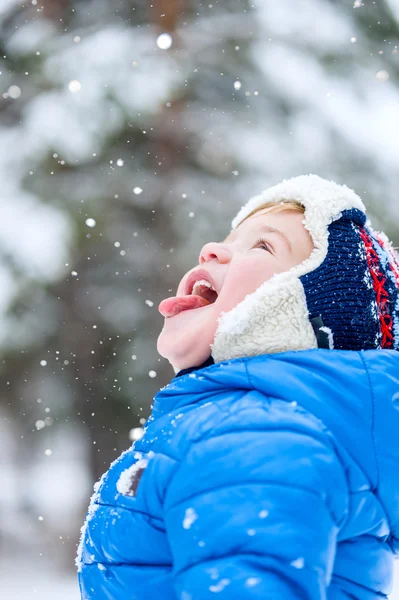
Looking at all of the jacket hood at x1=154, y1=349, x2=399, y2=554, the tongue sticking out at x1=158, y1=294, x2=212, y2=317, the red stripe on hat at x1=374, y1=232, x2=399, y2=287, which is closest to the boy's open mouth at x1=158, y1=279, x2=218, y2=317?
the tongue sticking out at x1=158, y1=294, x2=212, y2=317

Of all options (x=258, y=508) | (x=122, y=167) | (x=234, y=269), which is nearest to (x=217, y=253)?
(x=234, y=269)

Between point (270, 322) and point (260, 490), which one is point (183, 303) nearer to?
point (270, 322)

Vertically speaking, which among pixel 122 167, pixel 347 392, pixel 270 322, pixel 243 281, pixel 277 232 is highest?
pixel 122 167

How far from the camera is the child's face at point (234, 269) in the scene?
111cm

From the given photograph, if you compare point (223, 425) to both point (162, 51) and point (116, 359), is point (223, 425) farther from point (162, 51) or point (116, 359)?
point (162, 51)

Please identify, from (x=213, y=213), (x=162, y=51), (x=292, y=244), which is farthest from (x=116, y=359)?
(x=292, y=244)

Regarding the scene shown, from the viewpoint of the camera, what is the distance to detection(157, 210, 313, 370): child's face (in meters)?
1.11

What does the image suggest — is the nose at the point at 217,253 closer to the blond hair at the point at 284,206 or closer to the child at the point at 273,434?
the child at the point at 273,434

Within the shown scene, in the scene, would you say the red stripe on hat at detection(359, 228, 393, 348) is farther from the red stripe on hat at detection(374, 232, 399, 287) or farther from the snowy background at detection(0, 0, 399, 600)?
the snowy background at detection(0, 0, 399, 600)

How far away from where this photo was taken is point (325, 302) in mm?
1062

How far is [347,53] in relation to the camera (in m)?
3.57

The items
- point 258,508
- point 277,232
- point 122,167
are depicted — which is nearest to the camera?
point 258,508

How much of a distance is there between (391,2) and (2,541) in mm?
4044

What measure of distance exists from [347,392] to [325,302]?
0.19 meters
